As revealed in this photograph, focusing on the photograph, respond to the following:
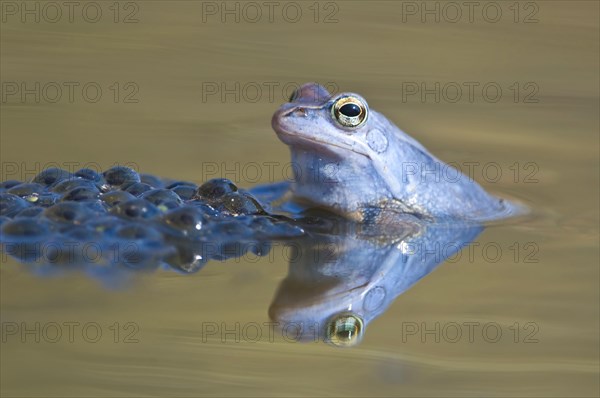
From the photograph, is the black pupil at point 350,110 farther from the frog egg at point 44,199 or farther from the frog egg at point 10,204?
the frog egg at point 10,204

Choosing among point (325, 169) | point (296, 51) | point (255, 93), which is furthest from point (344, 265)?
point (296, 51)

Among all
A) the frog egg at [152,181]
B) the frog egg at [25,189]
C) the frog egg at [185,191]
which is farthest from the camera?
the frog egg at [152,181]

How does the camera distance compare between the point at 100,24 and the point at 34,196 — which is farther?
the point at 100,24

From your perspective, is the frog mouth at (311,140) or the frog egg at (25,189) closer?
the frog egg at (25,189)

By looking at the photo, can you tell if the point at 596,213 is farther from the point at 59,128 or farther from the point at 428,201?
the point at 59,128

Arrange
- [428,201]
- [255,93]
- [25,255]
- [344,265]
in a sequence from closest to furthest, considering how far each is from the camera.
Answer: [25,255], [344,265], [428,201], [255,93]

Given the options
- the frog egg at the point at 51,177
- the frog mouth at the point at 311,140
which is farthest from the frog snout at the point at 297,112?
the frog egg at the point at 51,177
